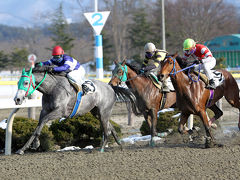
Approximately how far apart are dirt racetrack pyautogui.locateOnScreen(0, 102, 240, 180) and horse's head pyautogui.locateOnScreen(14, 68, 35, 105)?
0.78 m

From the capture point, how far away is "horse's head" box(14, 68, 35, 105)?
192 inches

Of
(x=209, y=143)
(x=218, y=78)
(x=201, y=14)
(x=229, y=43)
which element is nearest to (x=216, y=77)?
(x=218, y=78)

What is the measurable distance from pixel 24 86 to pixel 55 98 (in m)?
0.47

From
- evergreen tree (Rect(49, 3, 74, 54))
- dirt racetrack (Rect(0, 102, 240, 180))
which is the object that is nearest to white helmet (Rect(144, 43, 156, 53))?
dirt racetrack (Rect(0, 102, 240, 180))

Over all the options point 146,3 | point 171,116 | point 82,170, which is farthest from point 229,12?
point 82,170

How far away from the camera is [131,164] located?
4.47m

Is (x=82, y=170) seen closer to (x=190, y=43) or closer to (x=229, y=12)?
(x=190, y=43)

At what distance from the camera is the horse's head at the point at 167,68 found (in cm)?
536

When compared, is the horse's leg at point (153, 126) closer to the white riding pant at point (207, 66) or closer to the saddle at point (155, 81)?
the saddle at point (155, 81)

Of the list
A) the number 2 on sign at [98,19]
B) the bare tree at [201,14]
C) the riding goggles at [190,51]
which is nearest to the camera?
the riding goggles at [190,51]

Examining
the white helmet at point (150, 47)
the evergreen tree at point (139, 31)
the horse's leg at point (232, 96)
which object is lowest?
the horse's leg at point (232, 96)

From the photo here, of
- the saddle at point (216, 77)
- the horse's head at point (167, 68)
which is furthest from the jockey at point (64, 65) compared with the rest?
the saddle at point (216, 77)

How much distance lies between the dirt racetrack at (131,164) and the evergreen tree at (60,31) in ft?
87.9

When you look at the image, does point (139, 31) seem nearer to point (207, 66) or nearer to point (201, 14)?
point (201, 14)
